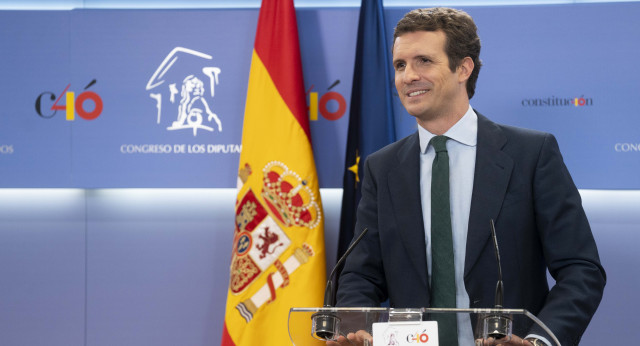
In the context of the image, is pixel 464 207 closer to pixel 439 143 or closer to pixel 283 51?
pixel 439 143

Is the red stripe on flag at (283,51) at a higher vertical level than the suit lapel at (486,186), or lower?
higher

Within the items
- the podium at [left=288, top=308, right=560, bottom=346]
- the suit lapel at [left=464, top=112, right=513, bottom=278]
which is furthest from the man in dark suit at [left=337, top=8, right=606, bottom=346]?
the podium at [left=288, top=308, right=560, bottom=346]

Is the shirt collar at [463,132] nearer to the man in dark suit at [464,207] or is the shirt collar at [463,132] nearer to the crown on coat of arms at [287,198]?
the man in dark suit at [464,207]

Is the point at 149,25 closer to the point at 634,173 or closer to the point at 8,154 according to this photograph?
the point at 8,154

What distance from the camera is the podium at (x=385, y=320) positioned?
4.30ft

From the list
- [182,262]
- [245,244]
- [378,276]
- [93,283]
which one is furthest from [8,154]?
[378,276]

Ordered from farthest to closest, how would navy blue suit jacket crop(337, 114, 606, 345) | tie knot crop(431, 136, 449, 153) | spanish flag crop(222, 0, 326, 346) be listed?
spanish flag crop(222, 0, 326, 346) → tie knot crop(431, 136, 449, 153) → navy blue suit jacket crop(337, 114, 606, 345)

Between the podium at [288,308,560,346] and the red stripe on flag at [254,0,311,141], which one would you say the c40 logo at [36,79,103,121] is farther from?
the podium at [288,308,560,346]

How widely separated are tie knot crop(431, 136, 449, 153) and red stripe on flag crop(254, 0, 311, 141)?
1.75 meters

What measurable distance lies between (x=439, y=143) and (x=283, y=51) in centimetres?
190

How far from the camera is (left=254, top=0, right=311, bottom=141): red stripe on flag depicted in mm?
3777

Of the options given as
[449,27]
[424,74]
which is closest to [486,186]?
[424,74]

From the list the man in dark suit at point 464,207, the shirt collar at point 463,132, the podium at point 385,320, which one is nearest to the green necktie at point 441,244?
the man in dark suit at point 464,207

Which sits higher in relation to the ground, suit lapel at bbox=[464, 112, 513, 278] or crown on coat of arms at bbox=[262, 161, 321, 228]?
suit lapel at bbox=[464, 112, 513, 278]
